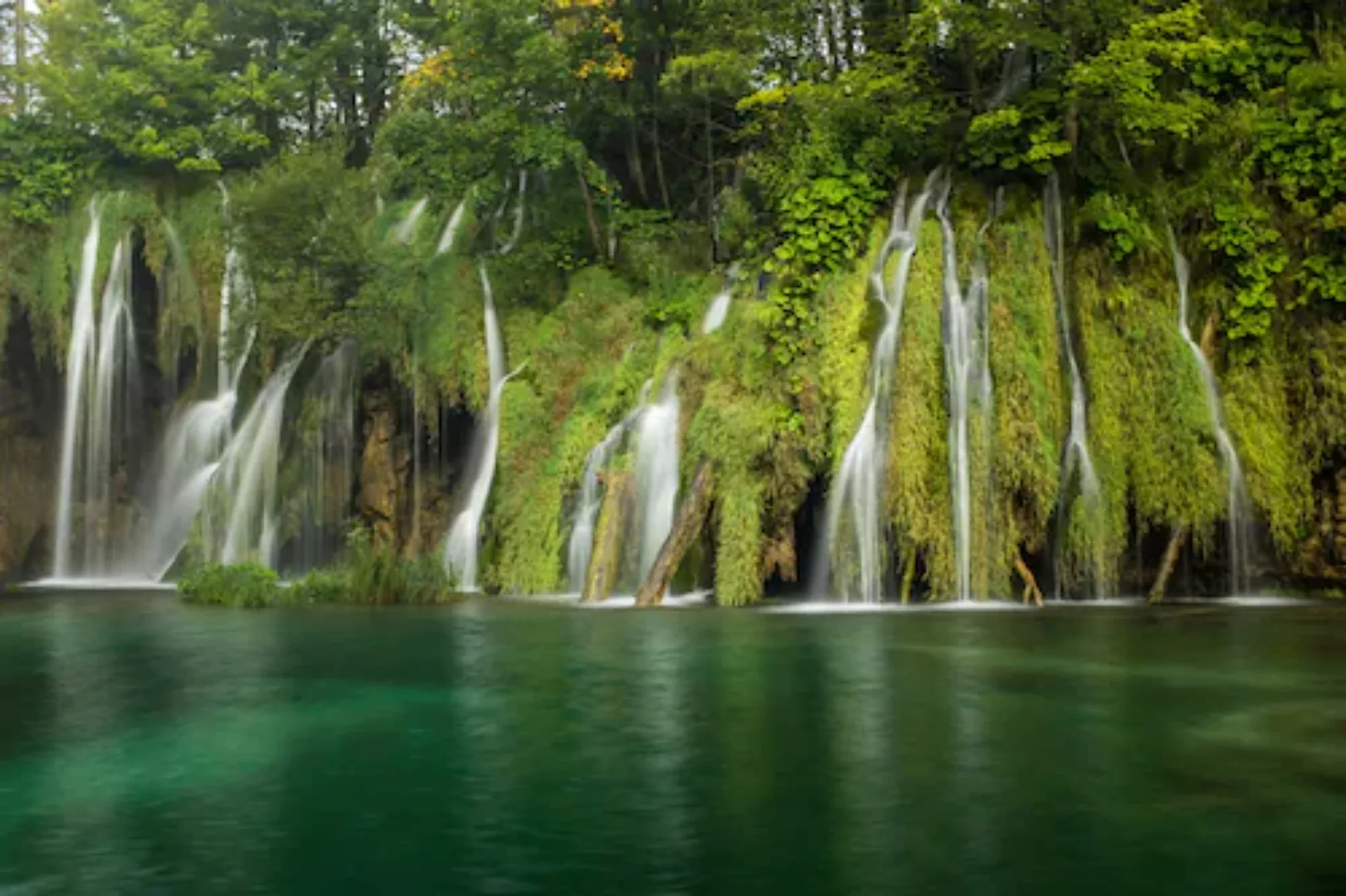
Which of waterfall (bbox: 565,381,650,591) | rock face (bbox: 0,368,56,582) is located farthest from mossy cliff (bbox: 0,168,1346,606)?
rock face (bbox: 0,368,56,582)

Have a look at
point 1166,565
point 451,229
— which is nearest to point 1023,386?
point 1166,565

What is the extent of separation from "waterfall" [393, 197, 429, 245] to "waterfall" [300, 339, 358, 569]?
10.8 feet

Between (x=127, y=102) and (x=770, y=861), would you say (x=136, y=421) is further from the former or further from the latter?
(x=770, y=861)

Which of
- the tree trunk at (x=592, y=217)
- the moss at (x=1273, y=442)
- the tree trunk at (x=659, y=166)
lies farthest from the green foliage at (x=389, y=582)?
the moss at (x=1273, y=442)

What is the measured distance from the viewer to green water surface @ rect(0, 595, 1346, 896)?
6074 millimetres

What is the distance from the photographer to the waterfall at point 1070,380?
17.3 meters

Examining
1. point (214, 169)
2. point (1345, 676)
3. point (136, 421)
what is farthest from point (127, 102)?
point (1345, 676)

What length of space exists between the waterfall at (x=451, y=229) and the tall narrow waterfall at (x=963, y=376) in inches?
400

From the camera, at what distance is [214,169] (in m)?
27.9

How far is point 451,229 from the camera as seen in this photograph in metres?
25.9

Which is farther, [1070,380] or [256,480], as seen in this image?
[256,480]

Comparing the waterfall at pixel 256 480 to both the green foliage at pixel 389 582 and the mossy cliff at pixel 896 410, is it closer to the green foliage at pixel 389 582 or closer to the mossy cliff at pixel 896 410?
the mossy cliff at pixel 896 410

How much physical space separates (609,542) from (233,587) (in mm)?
5413

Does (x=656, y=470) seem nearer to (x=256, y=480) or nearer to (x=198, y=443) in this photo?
(x=256, y=480)
